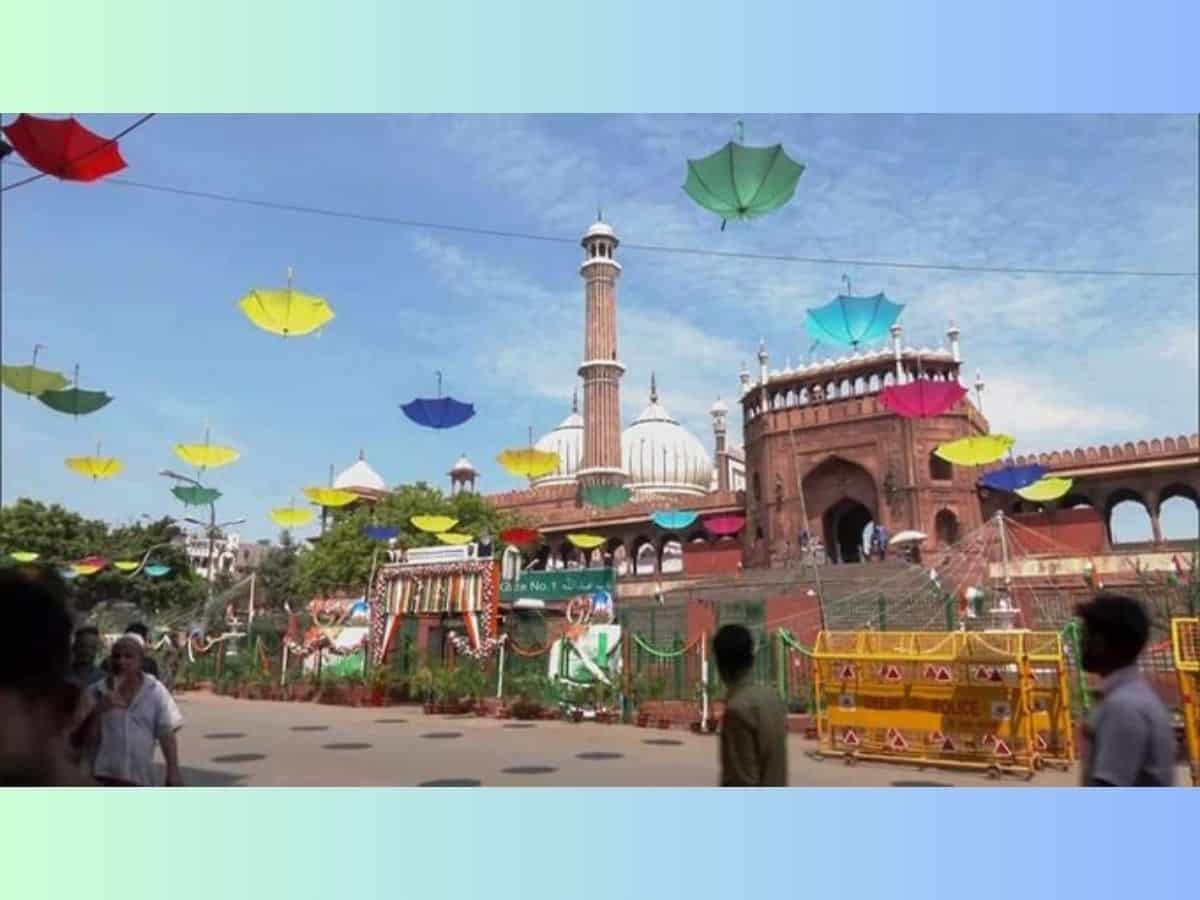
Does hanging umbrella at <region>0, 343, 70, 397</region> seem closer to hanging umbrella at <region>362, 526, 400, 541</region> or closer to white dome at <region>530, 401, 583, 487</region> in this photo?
hanging umbrella at <region>362, 526, 400, 541</region>

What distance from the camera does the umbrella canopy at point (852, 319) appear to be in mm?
14000

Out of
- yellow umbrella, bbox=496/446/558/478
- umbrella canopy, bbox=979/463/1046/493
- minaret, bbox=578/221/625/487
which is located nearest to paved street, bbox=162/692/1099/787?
yellow umbrella, bbox=496/446/558/478

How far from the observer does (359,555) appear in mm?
30656

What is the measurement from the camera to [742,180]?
9164 mm

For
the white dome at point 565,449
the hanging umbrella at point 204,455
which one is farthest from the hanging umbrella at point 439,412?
the white dome at point 565,449

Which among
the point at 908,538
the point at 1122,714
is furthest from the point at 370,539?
the point at 1122,714

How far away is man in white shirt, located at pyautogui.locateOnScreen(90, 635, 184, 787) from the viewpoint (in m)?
3.99

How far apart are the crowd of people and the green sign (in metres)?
12.6

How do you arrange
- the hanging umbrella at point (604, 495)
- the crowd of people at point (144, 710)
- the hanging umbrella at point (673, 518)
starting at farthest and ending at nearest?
the hanging umbrella at point (604, 495)
the hanging umbrella at point (673, 518)
the crowd of people at point (144, 710)

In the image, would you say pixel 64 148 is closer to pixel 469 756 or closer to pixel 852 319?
pixel 469 756

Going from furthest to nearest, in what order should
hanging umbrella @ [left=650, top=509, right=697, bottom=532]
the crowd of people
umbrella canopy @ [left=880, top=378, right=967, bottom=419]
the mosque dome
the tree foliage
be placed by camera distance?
the mosque dome, hanging umbrella @ [left=650, top=509, right=697, bottom=532], the tree foliage, umbrella canopy @ [left=880, top=378, right=967, bottom=419], the crowd of people

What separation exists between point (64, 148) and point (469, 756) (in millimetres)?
6435

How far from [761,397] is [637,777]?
2445 cm

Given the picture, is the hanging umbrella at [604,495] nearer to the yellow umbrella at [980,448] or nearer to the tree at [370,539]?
the tree at [370,539]
